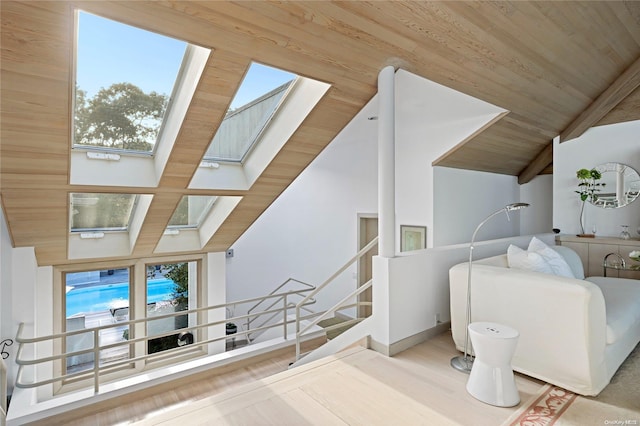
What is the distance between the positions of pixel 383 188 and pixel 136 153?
2.33 meters

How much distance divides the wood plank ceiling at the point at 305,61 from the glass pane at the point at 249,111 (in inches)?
13.4

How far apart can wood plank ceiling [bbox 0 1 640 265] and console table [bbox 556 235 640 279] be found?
5.34 feet

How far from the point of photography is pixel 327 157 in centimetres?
619

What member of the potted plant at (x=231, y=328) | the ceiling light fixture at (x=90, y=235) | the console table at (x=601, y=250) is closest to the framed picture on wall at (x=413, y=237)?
the console table at (x=601, y=250)

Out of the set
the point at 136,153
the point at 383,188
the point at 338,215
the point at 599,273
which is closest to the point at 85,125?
the point at 136,153

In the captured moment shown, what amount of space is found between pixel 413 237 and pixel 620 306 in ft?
7.36

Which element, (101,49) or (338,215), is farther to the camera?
(338,215)

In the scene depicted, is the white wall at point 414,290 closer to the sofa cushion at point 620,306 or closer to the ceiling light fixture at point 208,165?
the sofa cushion at point 620,306

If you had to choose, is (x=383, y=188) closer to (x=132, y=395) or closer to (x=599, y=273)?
(x=132, y=395)

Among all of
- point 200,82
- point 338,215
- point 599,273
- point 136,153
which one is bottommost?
point 599,273

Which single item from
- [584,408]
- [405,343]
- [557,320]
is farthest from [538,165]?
[584,408]

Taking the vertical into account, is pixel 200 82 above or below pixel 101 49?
below

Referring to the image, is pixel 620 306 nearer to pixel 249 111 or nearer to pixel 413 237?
pixel 413 237

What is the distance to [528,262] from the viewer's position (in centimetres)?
273
